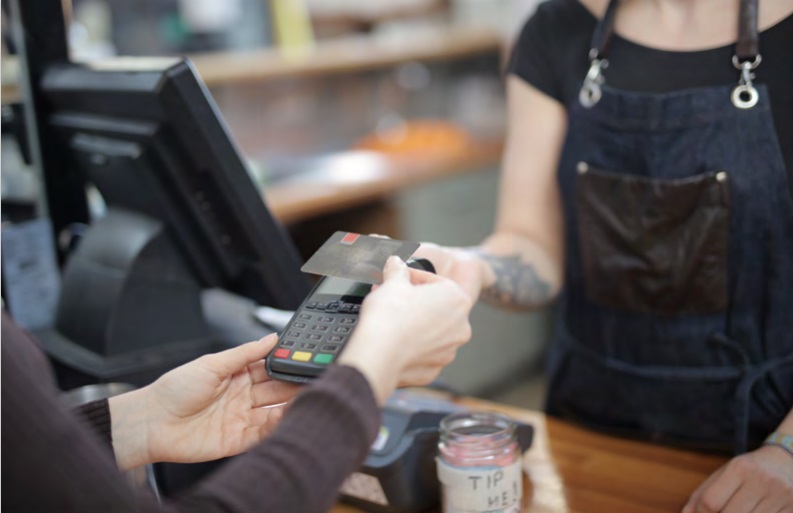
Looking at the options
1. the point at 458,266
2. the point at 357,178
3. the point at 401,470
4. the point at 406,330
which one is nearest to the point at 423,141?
the point at 357,178

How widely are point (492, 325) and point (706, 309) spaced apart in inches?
89.3

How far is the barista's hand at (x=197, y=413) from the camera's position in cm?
102

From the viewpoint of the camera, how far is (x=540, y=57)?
5.13 ft

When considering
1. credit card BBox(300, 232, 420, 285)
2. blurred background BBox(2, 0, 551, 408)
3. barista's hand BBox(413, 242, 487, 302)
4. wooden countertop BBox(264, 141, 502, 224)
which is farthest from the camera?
blurred background BBox(2, 0, 551, 408)

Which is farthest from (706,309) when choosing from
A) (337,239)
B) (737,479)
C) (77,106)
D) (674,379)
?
(77,106)

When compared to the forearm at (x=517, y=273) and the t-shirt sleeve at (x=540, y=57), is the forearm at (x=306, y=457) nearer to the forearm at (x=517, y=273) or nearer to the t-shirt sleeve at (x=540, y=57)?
the forearm at (x=517, y=273)

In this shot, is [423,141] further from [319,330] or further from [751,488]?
[319,330]

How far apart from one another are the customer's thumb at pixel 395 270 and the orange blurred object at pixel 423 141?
287cm

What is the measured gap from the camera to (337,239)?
104 centimetres

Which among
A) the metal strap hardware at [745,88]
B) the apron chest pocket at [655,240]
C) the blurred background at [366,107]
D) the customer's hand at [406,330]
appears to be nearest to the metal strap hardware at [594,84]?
the apron chest pocket at [655,240]

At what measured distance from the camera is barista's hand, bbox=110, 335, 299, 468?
1.02 meters

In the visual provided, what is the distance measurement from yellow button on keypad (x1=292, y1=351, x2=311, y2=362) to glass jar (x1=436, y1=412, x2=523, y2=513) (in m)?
0.26

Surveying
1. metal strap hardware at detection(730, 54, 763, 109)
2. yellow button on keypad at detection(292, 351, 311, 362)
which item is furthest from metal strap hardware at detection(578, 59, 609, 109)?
yellow button on keypad at detection(292, 351, 311, 362)

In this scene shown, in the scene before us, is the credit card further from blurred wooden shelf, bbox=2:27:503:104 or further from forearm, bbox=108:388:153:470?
blurred wooden shelf, bbox=2:27:503:104
